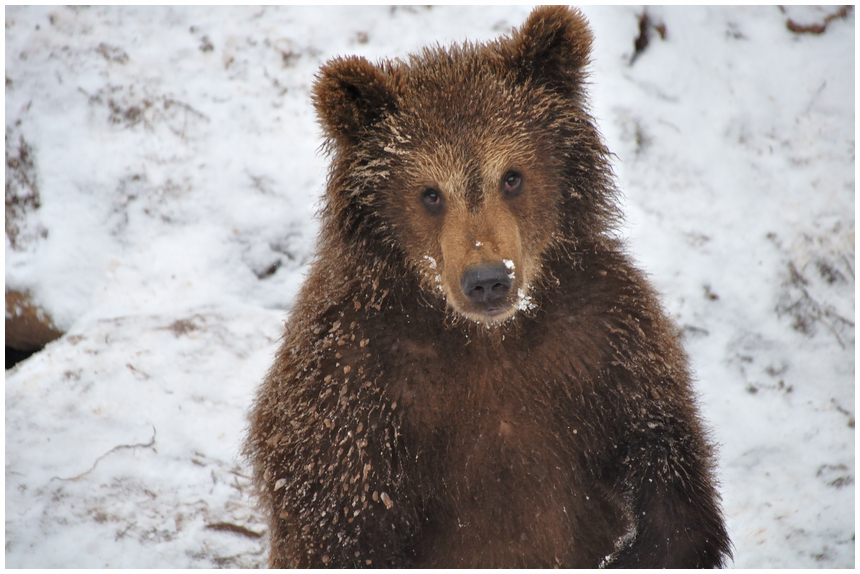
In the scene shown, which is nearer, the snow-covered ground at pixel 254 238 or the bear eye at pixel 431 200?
the bear eye at pixel 431 200

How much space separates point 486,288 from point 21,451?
415cm

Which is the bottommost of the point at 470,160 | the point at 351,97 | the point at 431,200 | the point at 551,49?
the point at 431,200

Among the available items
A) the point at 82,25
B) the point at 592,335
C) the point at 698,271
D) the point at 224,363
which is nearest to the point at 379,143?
the point at 592,335

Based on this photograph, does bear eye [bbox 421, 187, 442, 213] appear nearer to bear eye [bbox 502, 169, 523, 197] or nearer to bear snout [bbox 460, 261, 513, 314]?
bear eye [bbox 502, 169, 523, 197]

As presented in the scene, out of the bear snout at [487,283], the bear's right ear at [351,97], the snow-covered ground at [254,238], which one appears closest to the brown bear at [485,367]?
the bear's right ear at [351,97]

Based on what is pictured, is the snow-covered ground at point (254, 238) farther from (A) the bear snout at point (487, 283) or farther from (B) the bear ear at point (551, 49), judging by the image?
(A) the bear snout at point (487, 283)

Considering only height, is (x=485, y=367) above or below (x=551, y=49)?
below

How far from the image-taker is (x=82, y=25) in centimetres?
746

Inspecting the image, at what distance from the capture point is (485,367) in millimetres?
3951

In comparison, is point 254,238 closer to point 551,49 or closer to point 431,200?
point 431,200

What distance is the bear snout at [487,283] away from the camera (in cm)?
335

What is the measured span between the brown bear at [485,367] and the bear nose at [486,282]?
1.04 ft

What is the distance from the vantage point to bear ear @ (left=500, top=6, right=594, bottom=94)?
12.4 ft

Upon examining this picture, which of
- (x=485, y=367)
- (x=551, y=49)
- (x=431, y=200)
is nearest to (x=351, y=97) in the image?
(x=431, y=200)
